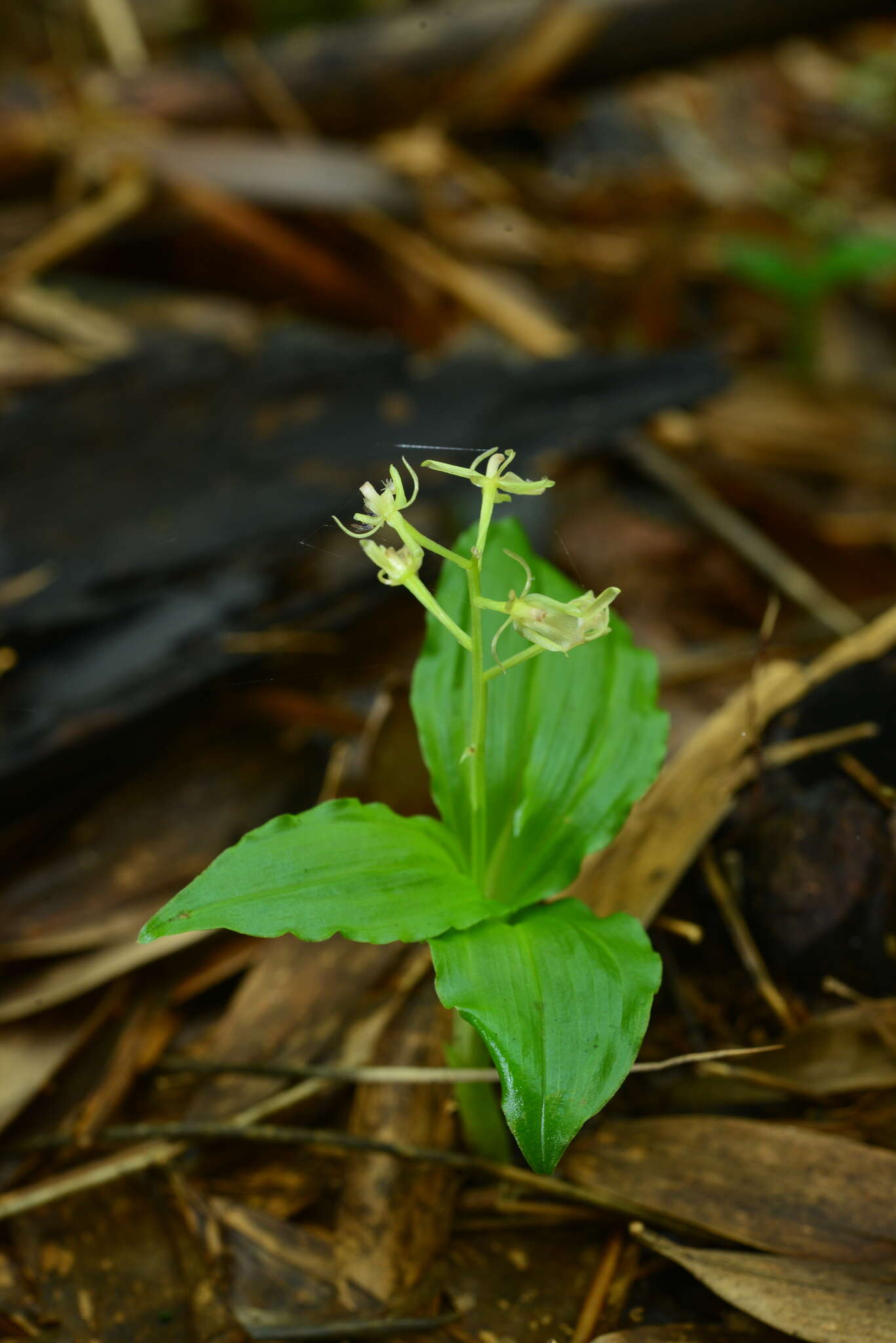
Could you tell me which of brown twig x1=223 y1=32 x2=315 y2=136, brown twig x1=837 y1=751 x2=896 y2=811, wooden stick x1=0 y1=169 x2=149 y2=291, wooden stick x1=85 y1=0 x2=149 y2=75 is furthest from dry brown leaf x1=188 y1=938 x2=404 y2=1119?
wooden stick x1=85 y1=0 x2=149 y2=75

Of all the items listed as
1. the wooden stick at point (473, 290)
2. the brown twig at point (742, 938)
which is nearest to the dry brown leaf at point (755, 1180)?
the brown twig at point (742, 938)

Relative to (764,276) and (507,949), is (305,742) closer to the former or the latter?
(507,949)

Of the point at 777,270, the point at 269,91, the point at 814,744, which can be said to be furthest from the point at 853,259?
the point at 814,744

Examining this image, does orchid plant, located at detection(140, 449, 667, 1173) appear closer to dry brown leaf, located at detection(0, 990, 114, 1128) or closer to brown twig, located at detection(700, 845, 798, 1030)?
brown twig, located at detection(700, 845, 798, 1030)

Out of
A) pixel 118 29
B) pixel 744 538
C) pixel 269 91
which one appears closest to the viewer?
pixel 744 538

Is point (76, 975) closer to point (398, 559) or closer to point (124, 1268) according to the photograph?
point (124, 1268)

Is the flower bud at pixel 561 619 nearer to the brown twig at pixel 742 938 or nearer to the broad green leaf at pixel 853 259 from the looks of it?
the brown twig at pixel 742 938
